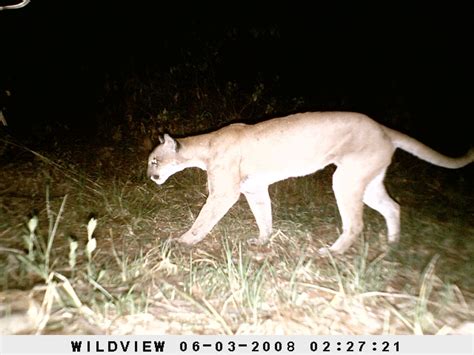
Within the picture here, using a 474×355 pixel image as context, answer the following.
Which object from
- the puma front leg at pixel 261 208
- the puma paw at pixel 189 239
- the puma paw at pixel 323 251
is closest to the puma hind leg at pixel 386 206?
the puma paw at pixel 323 251

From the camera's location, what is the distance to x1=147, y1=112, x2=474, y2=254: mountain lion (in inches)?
171

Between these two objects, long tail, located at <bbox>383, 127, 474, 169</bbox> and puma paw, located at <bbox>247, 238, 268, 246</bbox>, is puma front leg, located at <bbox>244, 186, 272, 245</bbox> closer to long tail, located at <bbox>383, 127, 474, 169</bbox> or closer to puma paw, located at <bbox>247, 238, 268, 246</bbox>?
puma paw, located at <bbox>247, 238, 268, 246</bbox>

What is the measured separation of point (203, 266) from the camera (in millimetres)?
3625

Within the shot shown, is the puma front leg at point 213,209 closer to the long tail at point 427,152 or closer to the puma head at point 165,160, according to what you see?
the puma head at point 165,160

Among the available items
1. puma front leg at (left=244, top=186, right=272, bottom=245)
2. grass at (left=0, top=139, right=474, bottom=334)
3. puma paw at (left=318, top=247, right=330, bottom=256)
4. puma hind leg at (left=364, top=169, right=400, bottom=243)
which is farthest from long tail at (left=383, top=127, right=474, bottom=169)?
puma front leg at (left=244, top=186, right=272, bottom=245)

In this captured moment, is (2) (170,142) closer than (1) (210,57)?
Yes

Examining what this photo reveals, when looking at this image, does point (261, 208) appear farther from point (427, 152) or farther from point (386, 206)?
point (427, 152)

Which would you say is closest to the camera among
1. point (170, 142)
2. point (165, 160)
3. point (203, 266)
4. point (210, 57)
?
point (203, 266)

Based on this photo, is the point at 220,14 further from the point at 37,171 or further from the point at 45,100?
the point at 37,171

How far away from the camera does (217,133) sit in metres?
4.70

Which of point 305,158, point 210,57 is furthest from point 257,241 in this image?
point 210,57

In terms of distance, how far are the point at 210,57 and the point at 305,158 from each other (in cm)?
474

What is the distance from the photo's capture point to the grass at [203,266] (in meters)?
2.73

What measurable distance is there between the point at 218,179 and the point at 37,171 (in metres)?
3.34
